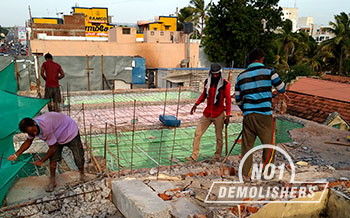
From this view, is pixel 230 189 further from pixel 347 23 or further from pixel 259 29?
pixel 347 23

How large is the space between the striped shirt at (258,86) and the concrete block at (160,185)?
111 cm

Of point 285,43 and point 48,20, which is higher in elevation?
point 48,20

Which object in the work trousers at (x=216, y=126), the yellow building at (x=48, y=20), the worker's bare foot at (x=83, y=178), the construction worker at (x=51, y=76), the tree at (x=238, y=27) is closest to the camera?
the worker's bare foot at (x=83, y=178)

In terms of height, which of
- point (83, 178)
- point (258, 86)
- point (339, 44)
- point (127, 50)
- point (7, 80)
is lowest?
point (83, 178)

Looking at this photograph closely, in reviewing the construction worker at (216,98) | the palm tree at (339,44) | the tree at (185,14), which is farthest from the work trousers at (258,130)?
the tree at (185,14)

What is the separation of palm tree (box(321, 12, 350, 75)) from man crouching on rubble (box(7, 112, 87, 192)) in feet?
72.3

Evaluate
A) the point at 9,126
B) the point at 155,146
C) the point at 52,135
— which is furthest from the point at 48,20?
the point at 52,135

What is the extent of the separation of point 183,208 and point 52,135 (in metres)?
1.61

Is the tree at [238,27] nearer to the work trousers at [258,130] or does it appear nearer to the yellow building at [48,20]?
the yellow building at [48,20]

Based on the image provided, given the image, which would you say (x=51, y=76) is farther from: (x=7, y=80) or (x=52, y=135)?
(x=52, y=135)

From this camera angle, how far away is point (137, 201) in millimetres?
2479

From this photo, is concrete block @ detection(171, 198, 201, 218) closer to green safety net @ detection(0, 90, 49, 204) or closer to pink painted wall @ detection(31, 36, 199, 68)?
green safety net @ detection(0, 90, 49, 204)

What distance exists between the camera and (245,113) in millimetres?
3014

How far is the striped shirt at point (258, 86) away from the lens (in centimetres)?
282
